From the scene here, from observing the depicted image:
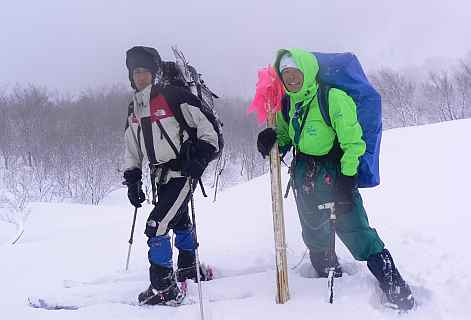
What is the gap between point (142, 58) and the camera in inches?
145

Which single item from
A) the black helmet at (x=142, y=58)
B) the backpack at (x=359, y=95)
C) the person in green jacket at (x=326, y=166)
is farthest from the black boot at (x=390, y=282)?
the black helmet at (x=142, y=58)

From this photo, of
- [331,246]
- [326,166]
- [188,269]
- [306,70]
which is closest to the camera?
[306,70]

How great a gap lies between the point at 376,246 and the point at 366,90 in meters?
1.23

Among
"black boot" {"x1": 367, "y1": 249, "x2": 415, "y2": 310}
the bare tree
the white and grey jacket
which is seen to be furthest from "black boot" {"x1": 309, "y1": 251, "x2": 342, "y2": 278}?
the bare tree

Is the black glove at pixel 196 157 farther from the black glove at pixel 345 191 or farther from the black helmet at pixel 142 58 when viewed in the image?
the black glove at pixel 345 191

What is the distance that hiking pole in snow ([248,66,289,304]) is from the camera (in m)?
3.33

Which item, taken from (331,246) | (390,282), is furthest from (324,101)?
(390,282)

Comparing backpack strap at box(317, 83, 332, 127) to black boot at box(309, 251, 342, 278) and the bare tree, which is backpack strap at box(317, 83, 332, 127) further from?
the bare tree

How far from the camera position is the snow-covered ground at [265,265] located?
3.29 metres

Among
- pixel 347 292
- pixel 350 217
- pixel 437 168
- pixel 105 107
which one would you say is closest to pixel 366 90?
→ pixel 350 217

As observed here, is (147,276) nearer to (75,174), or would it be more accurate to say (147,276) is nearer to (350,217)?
(350,217)

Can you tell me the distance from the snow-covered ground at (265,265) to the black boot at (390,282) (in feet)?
0.32

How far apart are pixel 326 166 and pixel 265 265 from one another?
1.39 metres

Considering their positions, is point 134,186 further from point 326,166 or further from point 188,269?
point 326,166
